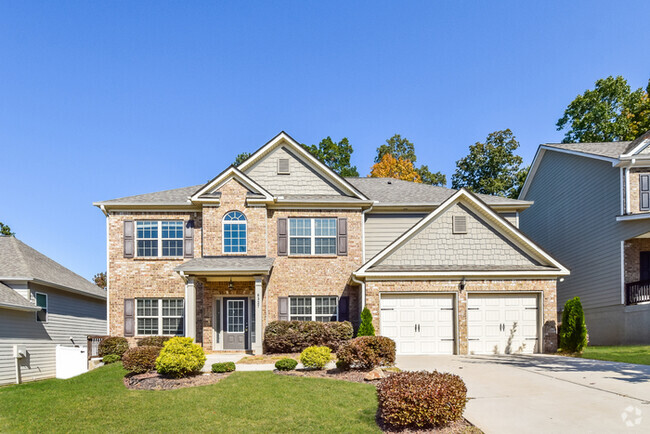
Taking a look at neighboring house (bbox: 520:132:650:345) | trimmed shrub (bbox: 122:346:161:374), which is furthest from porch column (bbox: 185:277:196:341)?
neighboring house (bbox: 520:132:650:345)

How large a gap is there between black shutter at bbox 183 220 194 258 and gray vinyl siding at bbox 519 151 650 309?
17276mm

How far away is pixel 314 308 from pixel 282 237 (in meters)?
3.11

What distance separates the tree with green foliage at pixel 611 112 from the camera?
3284 cm

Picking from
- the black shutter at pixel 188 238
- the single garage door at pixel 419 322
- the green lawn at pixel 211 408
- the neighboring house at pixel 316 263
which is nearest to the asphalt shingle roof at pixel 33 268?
the neighboring house at pixel 316 263

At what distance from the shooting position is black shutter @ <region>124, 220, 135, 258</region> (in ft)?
64.6

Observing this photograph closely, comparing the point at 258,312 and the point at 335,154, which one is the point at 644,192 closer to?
the point at 258,312

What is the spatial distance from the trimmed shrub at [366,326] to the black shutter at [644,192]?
475 inches

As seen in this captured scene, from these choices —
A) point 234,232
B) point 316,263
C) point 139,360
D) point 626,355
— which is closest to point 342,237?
point 316,263

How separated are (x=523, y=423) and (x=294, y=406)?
4.17 m

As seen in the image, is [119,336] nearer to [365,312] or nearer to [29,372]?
[29,372]

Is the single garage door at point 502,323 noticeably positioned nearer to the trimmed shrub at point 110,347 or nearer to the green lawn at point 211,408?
the green lawn at point 211,408

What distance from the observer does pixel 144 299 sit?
776 inches

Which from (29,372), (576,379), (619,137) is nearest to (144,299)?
(29,372)

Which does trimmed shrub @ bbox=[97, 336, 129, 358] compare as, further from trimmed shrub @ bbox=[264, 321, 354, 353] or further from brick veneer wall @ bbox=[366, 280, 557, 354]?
brick veneer wall @ bbox=[366, 280, 557, 354]
